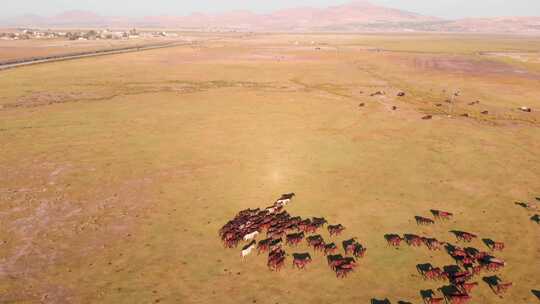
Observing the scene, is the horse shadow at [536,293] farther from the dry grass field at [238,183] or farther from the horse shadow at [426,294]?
the horse shadow at [426,294]

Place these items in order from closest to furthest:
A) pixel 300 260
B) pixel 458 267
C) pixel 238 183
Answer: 1. pixel 458 267
2. pixel 300 260
3. pixel 238 183

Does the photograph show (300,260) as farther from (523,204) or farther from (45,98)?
(45,98)

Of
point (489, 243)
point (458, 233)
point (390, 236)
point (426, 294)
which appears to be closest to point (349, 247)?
point (390, 236)

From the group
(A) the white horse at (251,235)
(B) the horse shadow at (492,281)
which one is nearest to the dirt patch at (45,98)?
(A) the white horse at (251,235)

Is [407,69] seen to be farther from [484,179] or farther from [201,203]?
[201,203]

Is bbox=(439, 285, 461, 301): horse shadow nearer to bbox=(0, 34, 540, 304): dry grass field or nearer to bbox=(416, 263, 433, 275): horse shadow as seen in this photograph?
bbox=(0, 34, 540, 304): dry grass field

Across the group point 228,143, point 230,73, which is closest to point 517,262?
point 228,143

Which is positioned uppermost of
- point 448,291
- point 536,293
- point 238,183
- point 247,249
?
point 238,183
